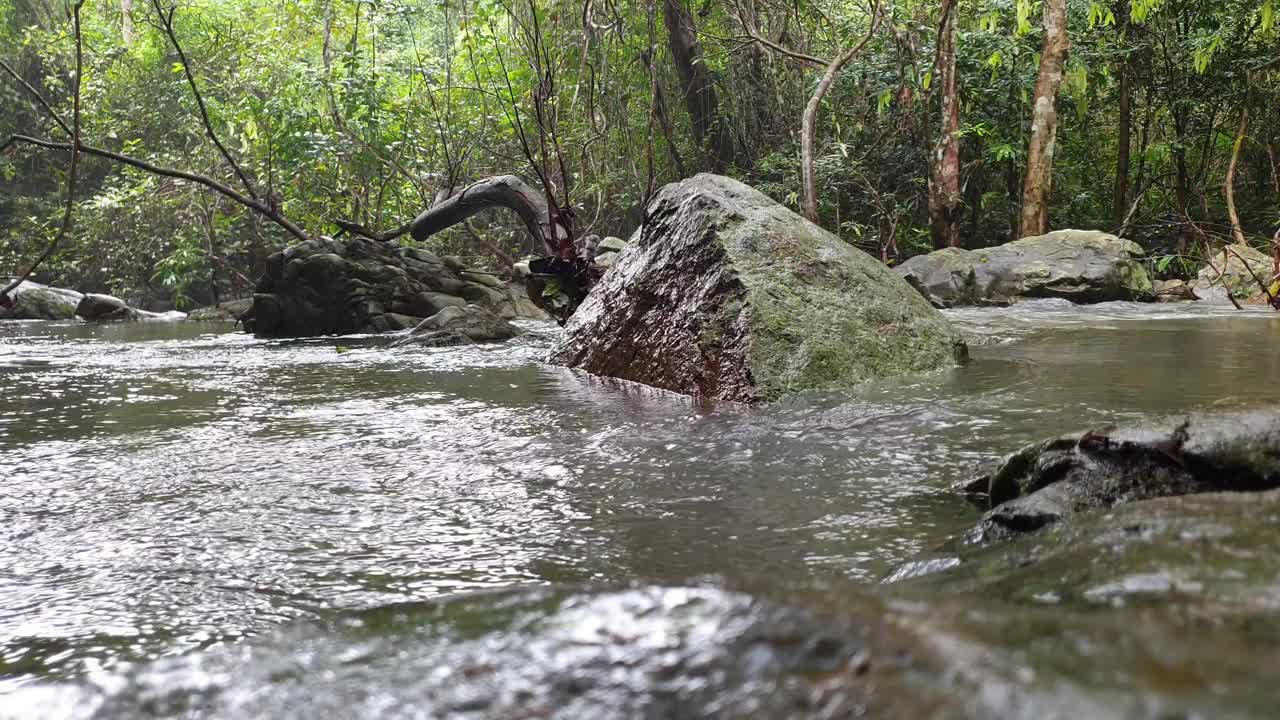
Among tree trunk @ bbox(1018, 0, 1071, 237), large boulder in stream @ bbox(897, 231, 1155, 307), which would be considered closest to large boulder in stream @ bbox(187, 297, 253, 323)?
large boulder in stream @ bbox(897, 231, 1155, 307)

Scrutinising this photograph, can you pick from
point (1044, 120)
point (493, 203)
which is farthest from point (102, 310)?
point (1044, 120)

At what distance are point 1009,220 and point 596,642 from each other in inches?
579

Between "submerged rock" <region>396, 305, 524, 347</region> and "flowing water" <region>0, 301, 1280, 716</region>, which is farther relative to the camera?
"submerged rock" <region>396, 305, 524, 347</region>

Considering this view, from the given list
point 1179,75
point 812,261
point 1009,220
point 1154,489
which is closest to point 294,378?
point 812,261

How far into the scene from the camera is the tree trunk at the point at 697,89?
11.6 metres

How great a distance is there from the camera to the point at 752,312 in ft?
11.9

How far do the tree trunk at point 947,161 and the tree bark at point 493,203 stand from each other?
515cm

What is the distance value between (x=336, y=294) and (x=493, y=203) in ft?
6.13

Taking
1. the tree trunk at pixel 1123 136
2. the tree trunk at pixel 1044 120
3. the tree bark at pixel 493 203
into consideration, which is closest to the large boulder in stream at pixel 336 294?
the tree bark at pixel 493 203

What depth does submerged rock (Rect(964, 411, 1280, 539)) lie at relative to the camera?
1.44 metres

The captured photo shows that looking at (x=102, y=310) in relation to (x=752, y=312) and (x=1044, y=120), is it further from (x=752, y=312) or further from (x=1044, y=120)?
(x=1044, y=120)

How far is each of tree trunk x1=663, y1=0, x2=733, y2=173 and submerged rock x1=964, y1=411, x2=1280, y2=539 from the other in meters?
10.3

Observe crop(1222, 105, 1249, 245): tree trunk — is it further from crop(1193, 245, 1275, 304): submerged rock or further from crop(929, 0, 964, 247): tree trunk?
crop(929, 0, 964, 247): tree trunk

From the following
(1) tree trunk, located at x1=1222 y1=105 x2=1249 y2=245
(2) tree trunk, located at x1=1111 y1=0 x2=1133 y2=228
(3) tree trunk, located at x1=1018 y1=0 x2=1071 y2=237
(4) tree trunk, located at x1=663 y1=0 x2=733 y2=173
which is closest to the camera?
(3) tree trunk, located at x1=1018 y1=0 x2=1071 y2=237
